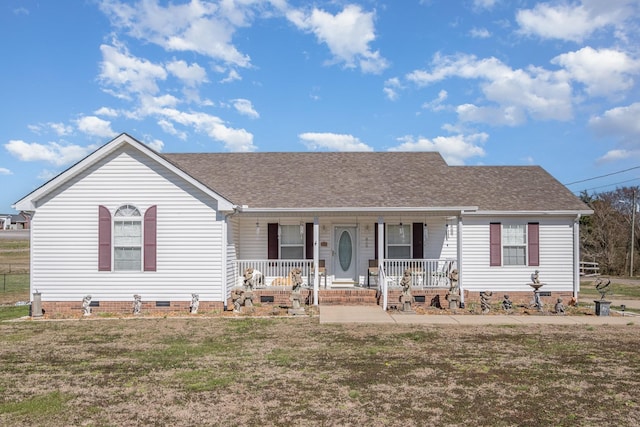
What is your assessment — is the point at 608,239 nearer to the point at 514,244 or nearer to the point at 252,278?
the point at 514,244

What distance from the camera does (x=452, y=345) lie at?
398 inches

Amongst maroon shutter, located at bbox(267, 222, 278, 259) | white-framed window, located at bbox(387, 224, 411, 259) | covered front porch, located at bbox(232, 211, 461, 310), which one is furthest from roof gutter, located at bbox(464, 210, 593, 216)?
maroon shutter, located at bbox(267, 222, 278, 259)

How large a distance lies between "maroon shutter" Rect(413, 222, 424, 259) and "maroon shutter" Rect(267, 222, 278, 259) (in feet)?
16.4

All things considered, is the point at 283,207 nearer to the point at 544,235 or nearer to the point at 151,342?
the point at 151,342

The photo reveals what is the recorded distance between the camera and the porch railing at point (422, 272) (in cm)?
1628

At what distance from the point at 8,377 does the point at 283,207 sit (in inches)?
370

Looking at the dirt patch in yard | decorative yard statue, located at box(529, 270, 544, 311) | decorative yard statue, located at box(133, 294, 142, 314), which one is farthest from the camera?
decorative yard statue, located at box(529, 270, 544, 311)

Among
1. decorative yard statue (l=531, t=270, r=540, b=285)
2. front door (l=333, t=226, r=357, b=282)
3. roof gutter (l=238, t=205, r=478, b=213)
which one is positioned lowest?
decorative yard statue (l=531, t=270, r=540, b=285)

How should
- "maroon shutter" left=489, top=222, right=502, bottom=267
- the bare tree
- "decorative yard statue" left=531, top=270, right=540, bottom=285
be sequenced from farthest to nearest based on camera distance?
the bare tree, "maroon shutter" left=489, top=222, right=502, bottom=267, "decorative yard statue" left=531, top=270, right=540, bottom=285

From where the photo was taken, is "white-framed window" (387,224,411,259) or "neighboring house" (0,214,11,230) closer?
"white-framed window" (387,224,411,259)

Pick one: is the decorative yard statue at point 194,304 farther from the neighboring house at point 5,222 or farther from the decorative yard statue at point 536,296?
the neighboring house at point 5,222

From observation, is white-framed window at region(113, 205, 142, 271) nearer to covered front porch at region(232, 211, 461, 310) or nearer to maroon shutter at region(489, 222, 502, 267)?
covered front porch at region(232, 211, 461, 310)

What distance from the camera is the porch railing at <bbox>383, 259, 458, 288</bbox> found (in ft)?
53.4

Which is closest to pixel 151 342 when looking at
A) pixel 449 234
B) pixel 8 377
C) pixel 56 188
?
pixel 8 377
